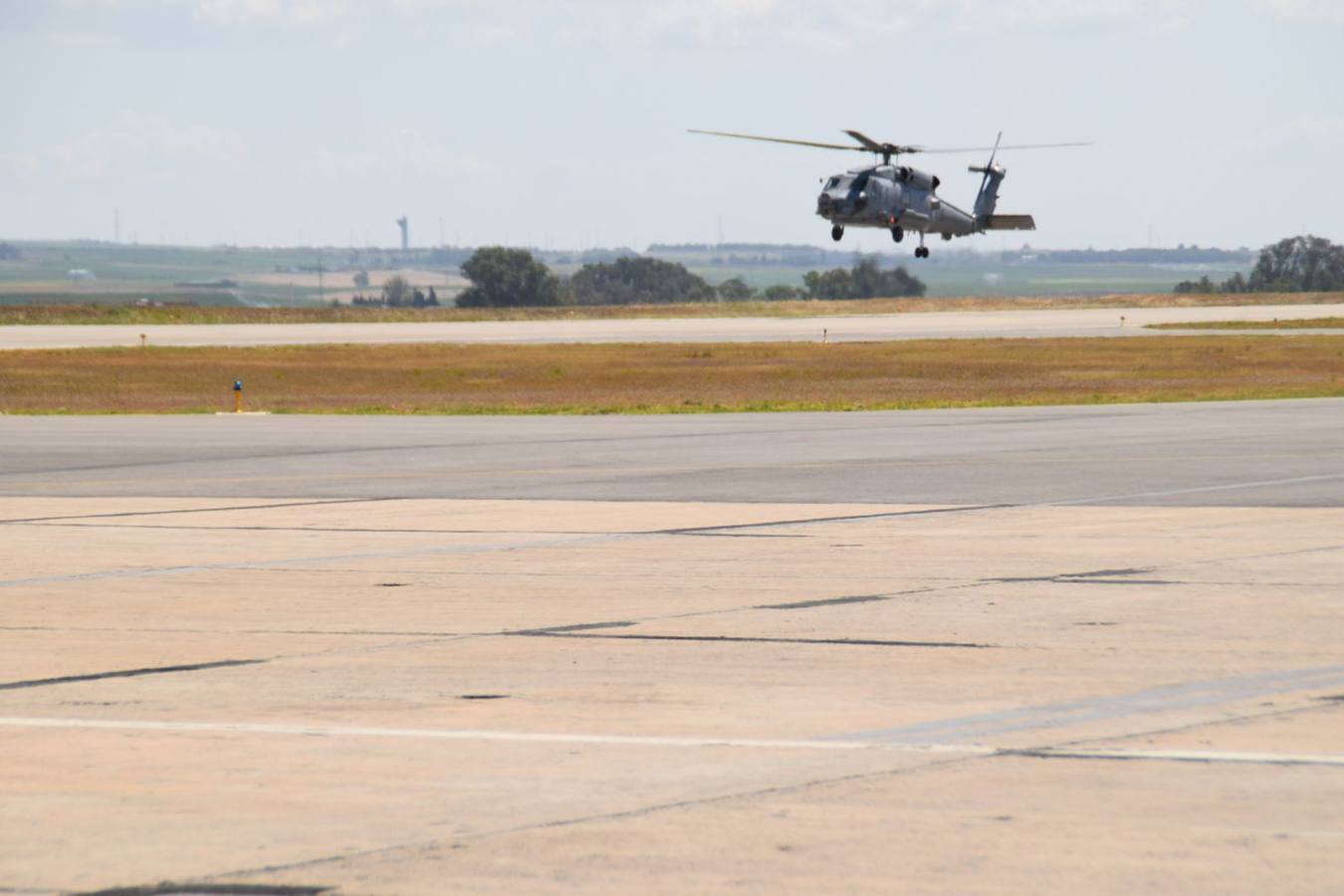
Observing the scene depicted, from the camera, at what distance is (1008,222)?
9500 centimetres

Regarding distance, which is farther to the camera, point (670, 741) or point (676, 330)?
point (676, 330)

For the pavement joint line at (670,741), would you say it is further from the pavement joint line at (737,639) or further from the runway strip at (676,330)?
the runway strip at (676,330)

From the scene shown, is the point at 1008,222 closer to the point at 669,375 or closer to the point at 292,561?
the point at 669,375

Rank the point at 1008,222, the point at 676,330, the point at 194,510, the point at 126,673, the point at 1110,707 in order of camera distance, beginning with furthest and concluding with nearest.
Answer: the point at 676,330 < the point at 1008,222 < the point at 194,510 < the point at 126,673 < the point at 1110,707

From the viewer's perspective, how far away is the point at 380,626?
14.5 m

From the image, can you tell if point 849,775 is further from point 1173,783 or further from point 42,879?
point 42,879

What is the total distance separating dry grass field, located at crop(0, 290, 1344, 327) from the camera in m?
130

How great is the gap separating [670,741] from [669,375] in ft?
191

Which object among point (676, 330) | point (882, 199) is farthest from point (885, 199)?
point (676, 330)

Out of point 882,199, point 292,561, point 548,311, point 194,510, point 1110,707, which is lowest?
point 548,311

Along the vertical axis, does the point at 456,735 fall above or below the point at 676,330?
above

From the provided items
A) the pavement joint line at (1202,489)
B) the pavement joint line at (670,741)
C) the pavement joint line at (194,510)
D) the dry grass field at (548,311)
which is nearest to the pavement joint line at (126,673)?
the pavement joint line at (670,741)

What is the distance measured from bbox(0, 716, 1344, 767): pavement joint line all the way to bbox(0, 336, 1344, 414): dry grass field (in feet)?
118

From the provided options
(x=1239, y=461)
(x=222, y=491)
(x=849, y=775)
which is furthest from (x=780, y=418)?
(x=849, y=775)
